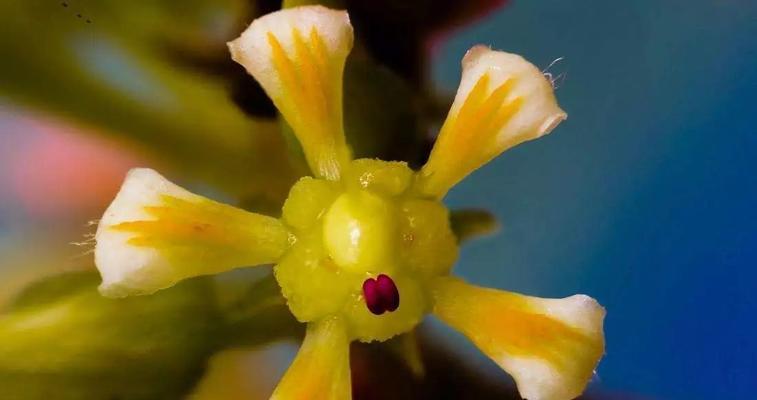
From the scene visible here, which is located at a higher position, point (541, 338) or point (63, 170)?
point (63, 170)

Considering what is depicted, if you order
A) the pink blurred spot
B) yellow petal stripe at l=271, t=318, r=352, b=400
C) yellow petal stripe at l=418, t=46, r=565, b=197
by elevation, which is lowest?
yellow petal stripe at l=271, t=318, r=352, b=400

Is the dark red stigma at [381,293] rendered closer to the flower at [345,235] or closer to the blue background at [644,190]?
the flower at [345,235]

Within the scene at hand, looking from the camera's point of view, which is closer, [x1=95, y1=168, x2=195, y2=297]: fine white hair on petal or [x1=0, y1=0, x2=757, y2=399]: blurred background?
[x1=95, y1=168, x2=195, y2=297]: fine white hair on petal

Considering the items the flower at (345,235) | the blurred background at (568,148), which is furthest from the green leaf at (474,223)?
the flower at (345,235)

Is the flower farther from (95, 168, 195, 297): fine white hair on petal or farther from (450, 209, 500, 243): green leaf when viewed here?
(450, 209, 500, 243): green leaf

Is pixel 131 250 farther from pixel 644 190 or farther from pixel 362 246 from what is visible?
pixel 644 190

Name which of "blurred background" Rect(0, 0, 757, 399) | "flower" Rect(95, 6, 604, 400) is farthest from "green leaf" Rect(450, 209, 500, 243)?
"flower" Rect(95, 6, 604, 400)

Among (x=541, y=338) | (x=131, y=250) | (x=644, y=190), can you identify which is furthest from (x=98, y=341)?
(x=644, y=190)
